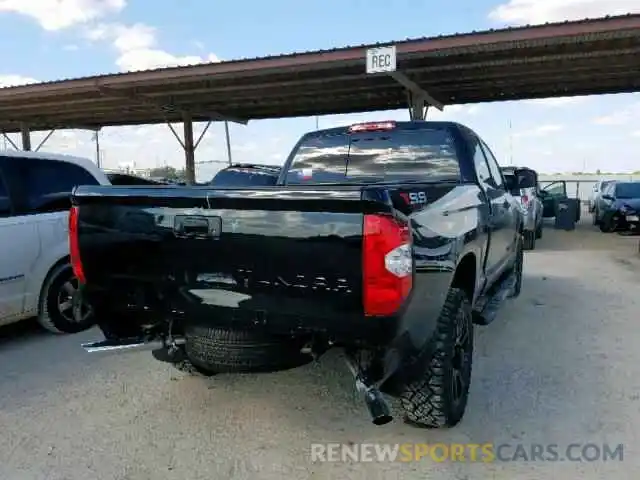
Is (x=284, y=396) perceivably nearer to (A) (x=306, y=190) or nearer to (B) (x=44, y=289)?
(A) (x=306, y=190)

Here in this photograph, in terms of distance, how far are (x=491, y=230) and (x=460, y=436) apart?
1739 mm

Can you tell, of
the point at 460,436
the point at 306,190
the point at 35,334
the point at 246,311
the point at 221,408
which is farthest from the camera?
the point at 35,334

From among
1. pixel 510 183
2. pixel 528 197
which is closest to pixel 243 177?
pixel 510 183

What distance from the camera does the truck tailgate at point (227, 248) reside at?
8.07 ft

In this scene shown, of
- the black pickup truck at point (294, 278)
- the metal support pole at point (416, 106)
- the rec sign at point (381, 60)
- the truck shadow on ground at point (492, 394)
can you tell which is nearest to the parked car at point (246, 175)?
the rec sign at point (381, 60)

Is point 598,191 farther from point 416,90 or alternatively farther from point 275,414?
point 275,414

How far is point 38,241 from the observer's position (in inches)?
194

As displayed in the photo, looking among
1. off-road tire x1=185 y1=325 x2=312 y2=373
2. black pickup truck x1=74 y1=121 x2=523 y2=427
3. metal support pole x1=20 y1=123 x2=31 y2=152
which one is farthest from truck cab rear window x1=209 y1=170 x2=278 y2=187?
metal support pole x1=20 y1=123 x2=31 y2=152

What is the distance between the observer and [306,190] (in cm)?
252

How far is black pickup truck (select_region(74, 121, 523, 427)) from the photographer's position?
2432 millimetres

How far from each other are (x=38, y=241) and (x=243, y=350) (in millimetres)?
3044

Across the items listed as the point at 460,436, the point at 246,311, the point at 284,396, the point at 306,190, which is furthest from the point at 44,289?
the point at 460,436

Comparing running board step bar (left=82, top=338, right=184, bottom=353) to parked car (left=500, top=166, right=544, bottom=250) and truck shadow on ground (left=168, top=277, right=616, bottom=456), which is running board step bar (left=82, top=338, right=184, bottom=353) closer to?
truck shadow on ground (left=168, top=277, right=616, bottom=456)

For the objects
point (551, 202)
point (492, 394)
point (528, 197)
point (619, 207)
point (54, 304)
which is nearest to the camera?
point (492, 394)
